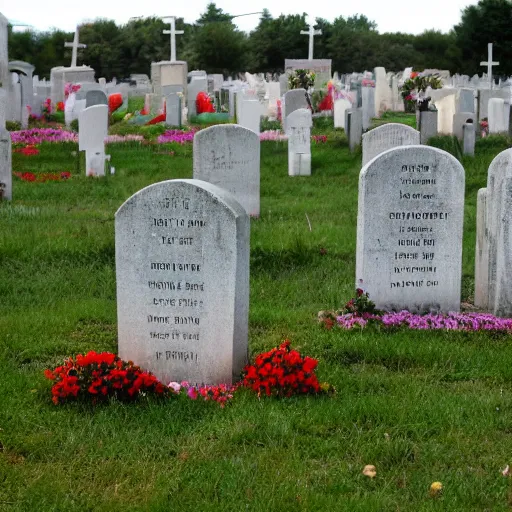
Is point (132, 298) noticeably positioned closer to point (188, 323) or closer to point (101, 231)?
point (188, 323)

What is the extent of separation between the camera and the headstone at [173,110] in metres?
27.6

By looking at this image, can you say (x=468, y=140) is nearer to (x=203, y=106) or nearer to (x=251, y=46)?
(x=203, y=106)

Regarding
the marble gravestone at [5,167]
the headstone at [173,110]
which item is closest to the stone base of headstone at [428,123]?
the marble gravestone at [5,167]

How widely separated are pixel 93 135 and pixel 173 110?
9.88m

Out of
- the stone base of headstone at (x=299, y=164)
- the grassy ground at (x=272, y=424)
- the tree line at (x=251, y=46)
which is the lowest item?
the grassy ground at (x=272, y=424)

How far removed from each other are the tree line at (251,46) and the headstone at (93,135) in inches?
1849

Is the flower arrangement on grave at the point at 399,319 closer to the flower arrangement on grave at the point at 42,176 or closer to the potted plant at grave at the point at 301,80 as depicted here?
the flower arrangement on grave at the point at 42,176

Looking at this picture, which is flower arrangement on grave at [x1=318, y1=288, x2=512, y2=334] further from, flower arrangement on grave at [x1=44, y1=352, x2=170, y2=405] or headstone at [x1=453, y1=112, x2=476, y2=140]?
headstone at [x1=453, y1=112, x2=476, y2=140]

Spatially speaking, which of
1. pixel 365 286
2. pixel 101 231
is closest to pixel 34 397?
pixel 365 286

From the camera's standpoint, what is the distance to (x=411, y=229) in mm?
8992

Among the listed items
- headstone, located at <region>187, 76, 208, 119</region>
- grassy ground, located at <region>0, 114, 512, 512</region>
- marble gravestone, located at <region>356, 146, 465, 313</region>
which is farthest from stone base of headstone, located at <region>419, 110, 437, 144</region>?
headstone, located at <region>187, 76, 208, 119</region>

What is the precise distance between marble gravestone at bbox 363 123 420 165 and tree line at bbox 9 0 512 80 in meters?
48.7

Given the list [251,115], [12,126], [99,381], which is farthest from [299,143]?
[99,381]

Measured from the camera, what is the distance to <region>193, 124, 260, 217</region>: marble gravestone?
13.7 meters
